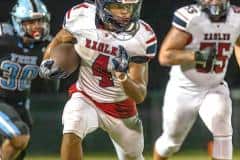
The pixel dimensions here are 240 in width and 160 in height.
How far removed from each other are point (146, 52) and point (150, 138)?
4.66 m

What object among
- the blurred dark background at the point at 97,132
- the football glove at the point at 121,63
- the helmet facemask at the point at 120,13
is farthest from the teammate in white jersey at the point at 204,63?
the blurred dark background at the point at 97,132

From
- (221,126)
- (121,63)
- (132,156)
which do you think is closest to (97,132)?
(221,126)

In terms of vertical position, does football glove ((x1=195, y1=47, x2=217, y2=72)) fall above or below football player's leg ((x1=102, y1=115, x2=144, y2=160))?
above

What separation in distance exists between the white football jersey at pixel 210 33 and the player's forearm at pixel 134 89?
95 centimetres

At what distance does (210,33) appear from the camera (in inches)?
300

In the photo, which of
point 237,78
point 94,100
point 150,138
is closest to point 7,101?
point 94,100

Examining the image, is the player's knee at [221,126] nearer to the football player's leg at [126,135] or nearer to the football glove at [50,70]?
the football player's leg at [126,135]

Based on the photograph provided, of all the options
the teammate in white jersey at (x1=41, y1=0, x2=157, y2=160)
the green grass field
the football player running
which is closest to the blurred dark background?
the green grass field

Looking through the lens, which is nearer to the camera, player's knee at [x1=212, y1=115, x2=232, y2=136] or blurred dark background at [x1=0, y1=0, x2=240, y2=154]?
player's knee at [x1=212, y1=115, x2=232, y2=136]

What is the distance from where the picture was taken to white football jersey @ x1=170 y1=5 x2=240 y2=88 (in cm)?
760

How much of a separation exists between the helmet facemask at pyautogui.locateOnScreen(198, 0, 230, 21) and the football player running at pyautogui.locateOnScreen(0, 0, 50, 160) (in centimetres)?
125

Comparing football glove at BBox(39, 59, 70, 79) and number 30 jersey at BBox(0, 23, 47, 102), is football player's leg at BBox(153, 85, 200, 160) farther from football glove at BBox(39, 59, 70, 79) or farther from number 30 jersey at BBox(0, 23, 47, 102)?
football glove at BBox(39, 59, 70, 79)

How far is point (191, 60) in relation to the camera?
745cm

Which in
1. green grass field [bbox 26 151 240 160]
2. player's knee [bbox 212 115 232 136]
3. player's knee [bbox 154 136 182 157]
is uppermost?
player's knee [bbox 212 115 232 136]
